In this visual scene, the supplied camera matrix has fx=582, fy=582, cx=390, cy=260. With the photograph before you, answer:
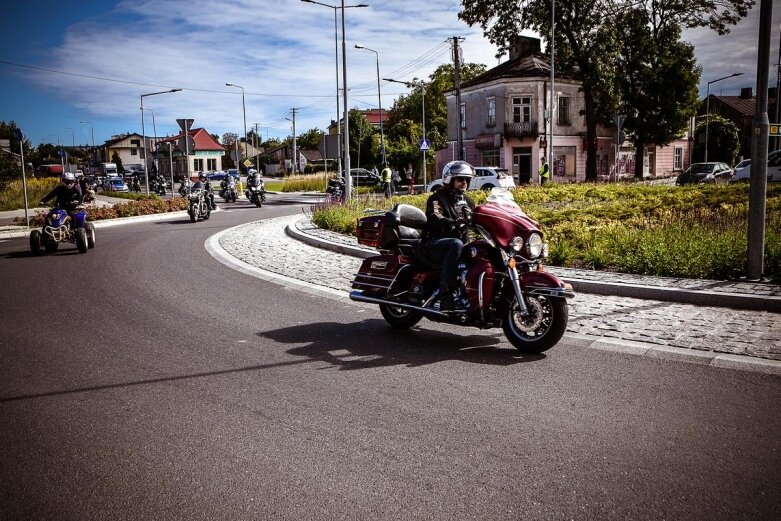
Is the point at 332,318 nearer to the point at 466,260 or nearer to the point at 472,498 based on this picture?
the point at 466,260

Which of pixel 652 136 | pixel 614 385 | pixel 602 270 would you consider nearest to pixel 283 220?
pixel 602 270

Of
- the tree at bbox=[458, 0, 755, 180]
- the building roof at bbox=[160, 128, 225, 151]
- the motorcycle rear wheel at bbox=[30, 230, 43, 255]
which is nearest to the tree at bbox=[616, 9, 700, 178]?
the tree at bbox=[458, 0, 755, 180]

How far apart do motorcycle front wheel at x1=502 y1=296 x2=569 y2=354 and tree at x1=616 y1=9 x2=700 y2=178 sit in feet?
131

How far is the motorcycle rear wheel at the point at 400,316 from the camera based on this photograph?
637 cm

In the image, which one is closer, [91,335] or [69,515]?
[69,515]

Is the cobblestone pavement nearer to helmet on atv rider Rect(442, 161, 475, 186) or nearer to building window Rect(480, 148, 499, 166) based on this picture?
helmet on atv rider Rect(442, 161, 475, 186)

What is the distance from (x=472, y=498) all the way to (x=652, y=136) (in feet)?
148

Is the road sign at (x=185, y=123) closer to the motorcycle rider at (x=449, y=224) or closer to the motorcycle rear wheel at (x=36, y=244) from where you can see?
the motorcycle rear wheel at (x=36, y=244)

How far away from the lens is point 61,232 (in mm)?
13047

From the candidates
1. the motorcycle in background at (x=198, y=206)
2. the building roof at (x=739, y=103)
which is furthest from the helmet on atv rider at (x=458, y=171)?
the building roof at (x=739, y=103)

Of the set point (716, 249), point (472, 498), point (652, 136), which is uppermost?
point (652, 136)

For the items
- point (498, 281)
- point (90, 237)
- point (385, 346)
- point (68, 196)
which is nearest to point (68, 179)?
point (68, 196)

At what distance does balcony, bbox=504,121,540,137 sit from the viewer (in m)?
43.6

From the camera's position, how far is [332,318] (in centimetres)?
692
